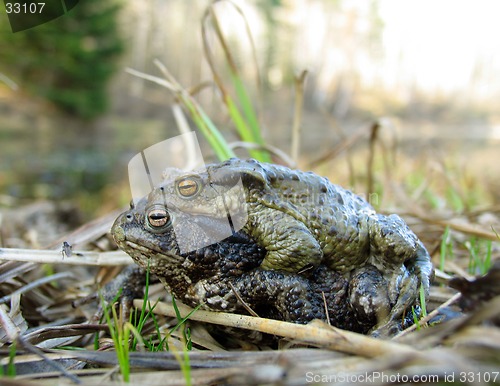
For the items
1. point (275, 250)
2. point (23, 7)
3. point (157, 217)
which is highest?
point (23, 7)

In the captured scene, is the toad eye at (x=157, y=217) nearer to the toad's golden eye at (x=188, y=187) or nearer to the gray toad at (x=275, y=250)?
the gray toad at (x=275, y=250)

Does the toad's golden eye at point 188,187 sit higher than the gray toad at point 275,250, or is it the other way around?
the toad's golden eye at point 188,187

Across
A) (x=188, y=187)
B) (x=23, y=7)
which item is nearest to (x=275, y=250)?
(x=188, y=187)

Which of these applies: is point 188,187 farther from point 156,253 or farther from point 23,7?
point 23,7

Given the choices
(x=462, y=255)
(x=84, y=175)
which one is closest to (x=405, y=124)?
(x=84, y=175)

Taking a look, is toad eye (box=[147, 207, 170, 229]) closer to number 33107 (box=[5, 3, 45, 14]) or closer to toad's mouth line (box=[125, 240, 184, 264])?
toad's mouth line (box=[125, 240, 184, 264])

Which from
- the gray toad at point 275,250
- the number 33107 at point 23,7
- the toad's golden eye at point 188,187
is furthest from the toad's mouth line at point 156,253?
the number 33107 at point 23,7

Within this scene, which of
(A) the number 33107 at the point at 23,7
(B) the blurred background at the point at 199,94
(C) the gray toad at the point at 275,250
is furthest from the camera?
(B) the blurred background at the point at 199,94

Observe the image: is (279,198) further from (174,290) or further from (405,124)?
(405,124)
